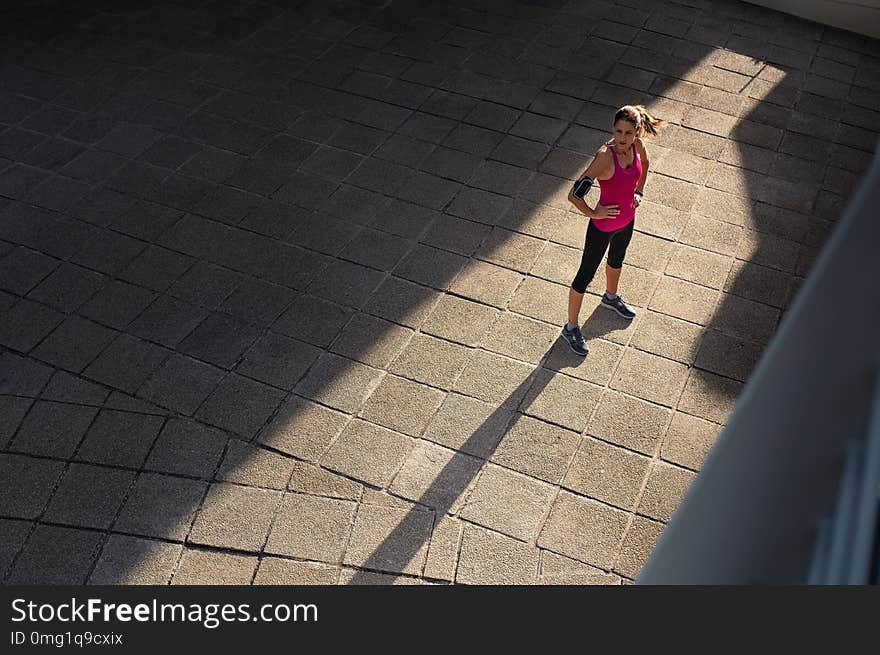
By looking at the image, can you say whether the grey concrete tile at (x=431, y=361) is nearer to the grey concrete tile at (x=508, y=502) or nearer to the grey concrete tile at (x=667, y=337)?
the grey concrete tile at (x=508, y=502)

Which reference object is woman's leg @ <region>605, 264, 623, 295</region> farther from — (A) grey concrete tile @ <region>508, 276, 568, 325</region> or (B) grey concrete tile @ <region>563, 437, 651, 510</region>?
(B) grey concrete tile @ <region>563, 437, 651, 510</region>

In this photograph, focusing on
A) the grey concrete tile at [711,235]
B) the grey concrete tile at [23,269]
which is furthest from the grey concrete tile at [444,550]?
the grey concrete tile at [23,269]

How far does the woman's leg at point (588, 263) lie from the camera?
525 centimetres

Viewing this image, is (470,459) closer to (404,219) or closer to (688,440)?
(688,440)

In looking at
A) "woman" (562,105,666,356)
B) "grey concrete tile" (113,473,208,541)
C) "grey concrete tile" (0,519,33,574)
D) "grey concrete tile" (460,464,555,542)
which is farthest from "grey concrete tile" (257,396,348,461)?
"woman" (562,105,666,356)

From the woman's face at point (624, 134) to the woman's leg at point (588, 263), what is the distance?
1.96 feet

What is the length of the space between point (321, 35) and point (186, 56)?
1.59 m

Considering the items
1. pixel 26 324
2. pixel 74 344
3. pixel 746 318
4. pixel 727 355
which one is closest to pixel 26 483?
pixel 74 344

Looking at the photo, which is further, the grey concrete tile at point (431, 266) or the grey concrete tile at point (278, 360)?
the grey concrete tile at point (431, 266)

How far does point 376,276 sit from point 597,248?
1.87 meters

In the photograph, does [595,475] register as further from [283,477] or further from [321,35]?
[321,35]

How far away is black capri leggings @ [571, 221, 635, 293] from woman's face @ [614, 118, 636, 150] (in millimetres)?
586

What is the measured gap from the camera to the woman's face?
4.74 metres

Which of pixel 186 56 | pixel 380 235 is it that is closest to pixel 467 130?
pixel 380 235
